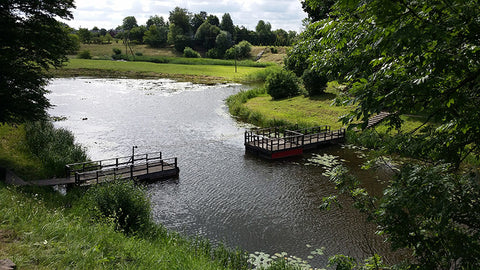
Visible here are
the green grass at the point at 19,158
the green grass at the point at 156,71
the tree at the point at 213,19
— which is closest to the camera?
the green grass at the point at 19,158

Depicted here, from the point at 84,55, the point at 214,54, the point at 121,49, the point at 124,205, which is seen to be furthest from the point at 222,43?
the point at 124,205

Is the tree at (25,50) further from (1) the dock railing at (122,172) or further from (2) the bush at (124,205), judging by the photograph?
(2) the bush at (124,205)

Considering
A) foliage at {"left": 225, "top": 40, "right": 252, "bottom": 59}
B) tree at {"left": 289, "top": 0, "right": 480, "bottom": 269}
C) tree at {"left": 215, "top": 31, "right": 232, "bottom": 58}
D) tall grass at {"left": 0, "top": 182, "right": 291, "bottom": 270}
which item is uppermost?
tree at {"left": 215, "top": 31, "right": 232, "bottom": 58}

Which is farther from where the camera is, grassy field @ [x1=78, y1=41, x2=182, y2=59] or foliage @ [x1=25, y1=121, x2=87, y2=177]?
grassy field @ [x1=78, y1=41, x2=182, y2=59]

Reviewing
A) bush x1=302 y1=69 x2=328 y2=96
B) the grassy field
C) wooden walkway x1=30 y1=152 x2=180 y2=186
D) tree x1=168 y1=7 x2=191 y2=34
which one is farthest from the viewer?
tree x1=168 y1=7 x2=191 y2=34

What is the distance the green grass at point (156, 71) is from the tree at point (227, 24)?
217 ft

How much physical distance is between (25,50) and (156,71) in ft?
242

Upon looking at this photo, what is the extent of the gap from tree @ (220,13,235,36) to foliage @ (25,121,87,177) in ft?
465

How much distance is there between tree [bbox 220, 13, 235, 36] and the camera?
162 m

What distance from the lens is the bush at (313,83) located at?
45.8 m

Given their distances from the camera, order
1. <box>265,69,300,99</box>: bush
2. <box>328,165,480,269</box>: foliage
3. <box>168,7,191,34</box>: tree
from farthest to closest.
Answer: <box>168,7,191,34</box>: tree < <box>265,69,300,99</box>: bush < <box>328,165,480,269</box>: foliage

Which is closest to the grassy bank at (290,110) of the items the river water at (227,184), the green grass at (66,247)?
the river water at (227,184)

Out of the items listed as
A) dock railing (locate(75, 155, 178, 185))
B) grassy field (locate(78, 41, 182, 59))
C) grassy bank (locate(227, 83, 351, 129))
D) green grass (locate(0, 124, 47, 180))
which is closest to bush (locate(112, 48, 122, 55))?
grassy field (locate(78, 41, 182, 59))

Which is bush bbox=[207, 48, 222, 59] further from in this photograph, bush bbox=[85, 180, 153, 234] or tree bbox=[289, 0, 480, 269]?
tree bbox=[289, 0, 480, 269]
